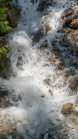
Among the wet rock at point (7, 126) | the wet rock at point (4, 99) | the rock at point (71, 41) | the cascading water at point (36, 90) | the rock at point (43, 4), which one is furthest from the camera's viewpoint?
the rock at point (43, 4)

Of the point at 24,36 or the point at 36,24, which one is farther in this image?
the point at 36,24

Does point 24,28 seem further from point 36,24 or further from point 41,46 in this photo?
point 41,46

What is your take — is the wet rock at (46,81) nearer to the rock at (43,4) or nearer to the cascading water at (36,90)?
the cascading water at (36,90)

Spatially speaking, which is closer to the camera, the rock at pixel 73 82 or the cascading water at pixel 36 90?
the cascading water at pixel 36 90

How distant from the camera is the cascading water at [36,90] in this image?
4031 millimetres

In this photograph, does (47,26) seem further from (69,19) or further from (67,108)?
(67,108)

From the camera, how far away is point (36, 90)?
193 inches

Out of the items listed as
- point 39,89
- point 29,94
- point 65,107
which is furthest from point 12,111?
point 65,107

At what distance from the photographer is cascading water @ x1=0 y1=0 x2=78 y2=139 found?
4.03 metres

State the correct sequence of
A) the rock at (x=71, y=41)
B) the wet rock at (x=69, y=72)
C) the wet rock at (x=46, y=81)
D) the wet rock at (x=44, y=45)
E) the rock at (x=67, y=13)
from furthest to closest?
the rock at (x=67, y=13), the wet rock at (x=44, y=45), the rock at (x=71, y=41), the wet rock at (x=69, y=72), the wet rock at (x=46, y=81)

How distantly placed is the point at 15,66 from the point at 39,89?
1.46 meters

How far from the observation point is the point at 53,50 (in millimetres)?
6168

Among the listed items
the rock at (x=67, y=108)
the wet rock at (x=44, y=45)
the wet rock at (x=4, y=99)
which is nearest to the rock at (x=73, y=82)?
the rock at (x=67, y=108)

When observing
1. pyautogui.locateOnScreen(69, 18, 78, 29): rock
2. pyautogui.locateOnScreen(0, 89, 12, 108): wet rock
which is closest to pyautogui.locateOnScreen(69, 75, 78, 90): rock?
pyautogui.locateOnScreen(0, 89, 12, 108): wet rock
